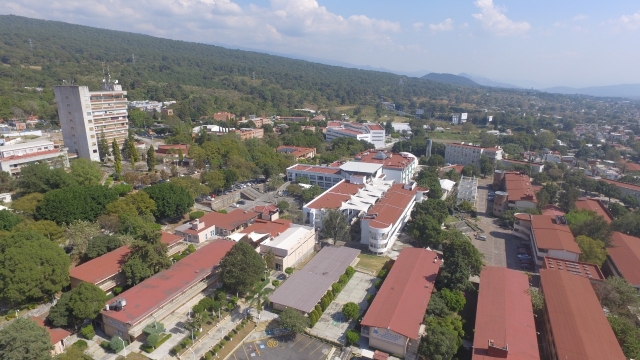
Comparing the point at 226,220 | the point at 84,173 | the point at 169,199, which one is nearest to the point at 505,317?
the point at 226,220

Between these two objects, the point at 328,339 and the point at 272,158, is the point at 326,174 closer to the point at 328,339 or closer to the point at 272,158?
the point at 272,158

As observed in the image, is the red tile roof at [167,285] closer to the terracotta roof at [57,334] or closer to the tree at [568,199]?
the terracotta roof at [57,334]

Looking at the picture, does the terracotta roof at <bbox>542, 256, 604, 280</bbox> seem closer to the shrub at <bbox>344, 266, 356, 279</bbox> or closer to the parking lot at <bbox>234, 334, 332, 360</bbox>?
the shrub at <bbox>344, 266, 356, 279</bbox>

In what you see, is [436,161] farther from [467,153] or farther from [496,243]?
[496,243]

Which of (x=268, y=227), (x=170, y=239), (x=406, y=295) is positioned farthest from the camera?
(x=268, y=227)

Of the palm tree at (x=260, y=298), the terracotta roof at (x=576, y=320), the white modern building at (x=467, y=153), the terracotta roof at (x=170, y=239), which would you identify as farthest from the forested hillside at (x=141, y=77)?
the terracotta roof at (x=576, y=320)

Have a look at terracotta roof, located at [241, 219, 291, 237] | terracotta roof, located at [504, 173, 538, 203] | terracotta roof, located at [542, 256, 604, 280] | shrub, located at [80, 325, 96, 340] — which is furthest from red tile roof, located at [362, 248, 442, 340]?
terracotta roof, located at [504, 173, 538, 203]
